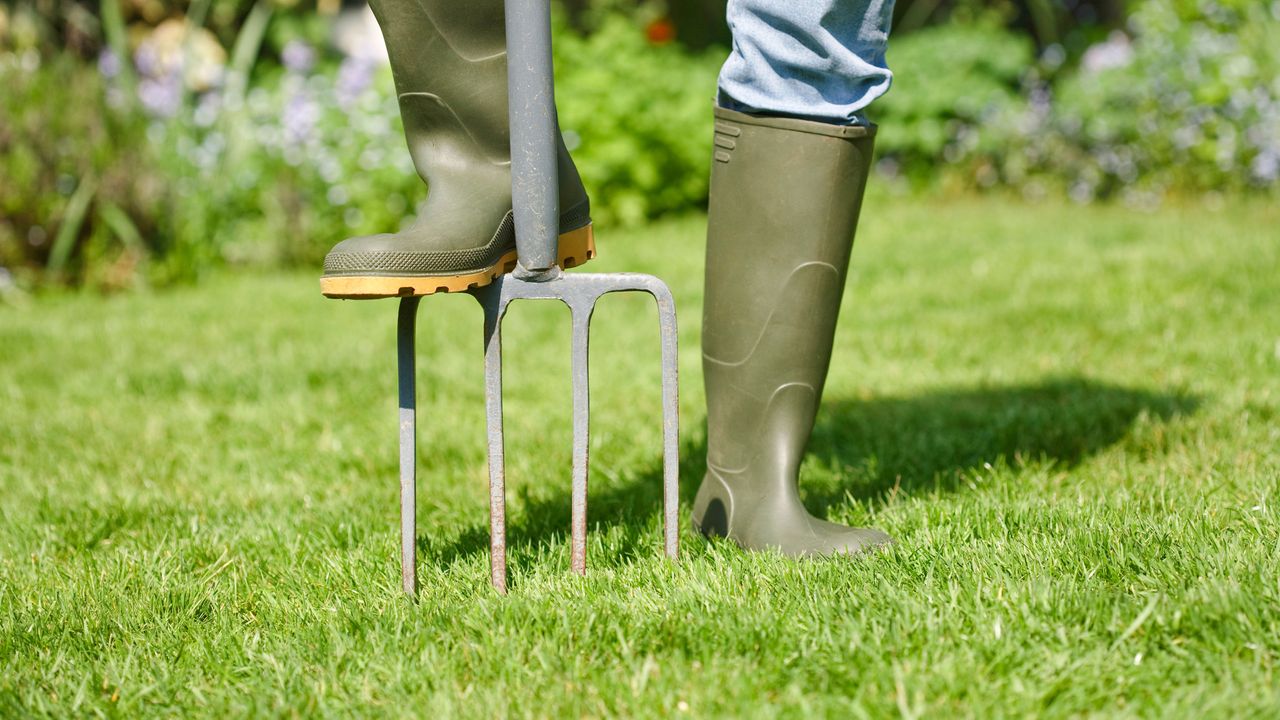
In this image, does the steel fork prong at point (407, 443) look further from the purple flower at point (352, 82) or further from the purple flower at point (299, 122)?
the purple flower at point (352, 82)

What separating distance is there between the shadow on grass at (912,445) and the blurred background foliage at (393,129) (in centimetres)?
332

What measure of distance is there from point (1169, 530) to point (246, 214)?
4.90 metres

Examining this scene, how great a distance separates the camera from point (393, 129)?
5.92 meters

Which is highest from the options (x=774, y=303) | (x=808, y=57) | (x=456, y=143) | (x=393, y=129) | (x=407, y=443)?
(x=808, y=57)

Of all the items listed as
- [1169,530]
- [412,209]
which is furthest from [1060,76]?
[1169,530]

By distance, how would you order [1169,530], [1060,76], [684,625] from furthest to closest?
[1060,76], [1169,530], [684,625]

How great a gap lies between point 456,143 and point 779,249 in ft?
1.81

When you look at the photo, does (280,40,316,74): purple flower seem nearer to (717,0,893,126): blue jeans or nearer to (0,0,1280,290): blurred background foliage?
(0,0,1280,290): blurred background foliage

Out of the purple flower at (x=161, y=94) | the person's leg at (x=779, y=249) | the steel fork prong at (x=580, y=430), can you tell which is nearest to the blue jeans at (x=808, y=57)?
the person's leg at (x=779, y=249)

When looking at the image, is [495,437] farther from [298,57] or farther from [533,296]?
[298,57]

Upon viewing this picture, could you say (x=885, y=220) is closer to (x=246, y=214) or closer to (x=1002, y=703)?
(x=246, y=214)

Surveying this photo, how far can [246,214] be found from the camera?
573 cm

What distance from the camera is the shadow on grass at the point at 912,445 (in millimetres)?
2180

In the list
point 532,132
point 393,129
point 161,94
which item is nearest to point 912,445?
point 532,132
